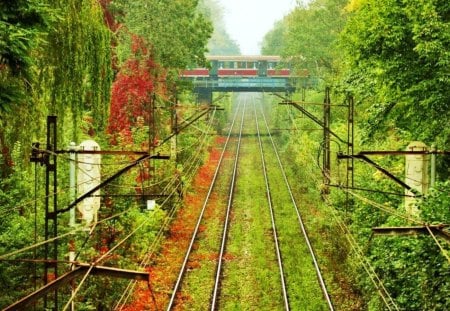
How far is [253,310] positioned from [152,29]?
14.7m

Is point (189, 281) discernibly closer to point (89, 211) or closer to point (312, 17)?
point (89, 211)

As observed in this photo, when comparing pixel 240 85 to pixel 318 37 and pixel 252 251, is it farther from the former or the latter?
pixel 252 251

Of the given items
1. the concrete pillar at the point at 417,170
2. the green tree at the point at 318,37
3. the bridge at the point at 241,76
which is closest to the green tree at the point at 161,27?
the green tree at the point at 318,37

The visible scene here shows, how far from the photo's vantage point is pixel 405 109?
17.1 meters

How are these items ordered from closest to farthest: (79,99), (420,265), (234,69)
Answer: (420,265)
(79,99)
(234,69)

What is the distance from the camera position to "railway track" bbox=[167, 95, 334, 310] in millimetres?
16406

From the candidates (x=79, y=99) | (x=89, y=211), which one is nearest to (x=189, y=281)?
(x=89, y=211)

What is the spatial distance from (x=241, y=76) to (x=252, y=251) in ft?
125

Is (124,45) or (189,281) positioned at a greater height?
(124,45)

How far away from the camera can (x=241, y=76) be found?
57.6 metres

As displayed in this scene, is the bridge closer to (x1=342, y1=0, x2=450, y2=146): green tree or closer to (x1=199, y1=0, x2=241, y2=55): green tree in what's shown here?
(x1=342, y1=0, x2=450, y2=146): green tree

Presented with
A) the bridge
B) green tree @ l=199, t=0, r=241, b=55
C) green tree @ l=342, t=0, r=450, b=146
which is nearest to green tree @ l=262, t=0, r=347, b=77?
the bridge

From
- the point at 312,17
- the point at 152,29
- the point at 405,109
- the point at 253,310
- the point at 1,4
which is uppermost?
the point at 312,17

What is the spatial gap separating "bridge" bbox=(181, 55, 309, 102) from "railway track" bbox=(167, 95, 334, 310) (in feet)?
58.9
